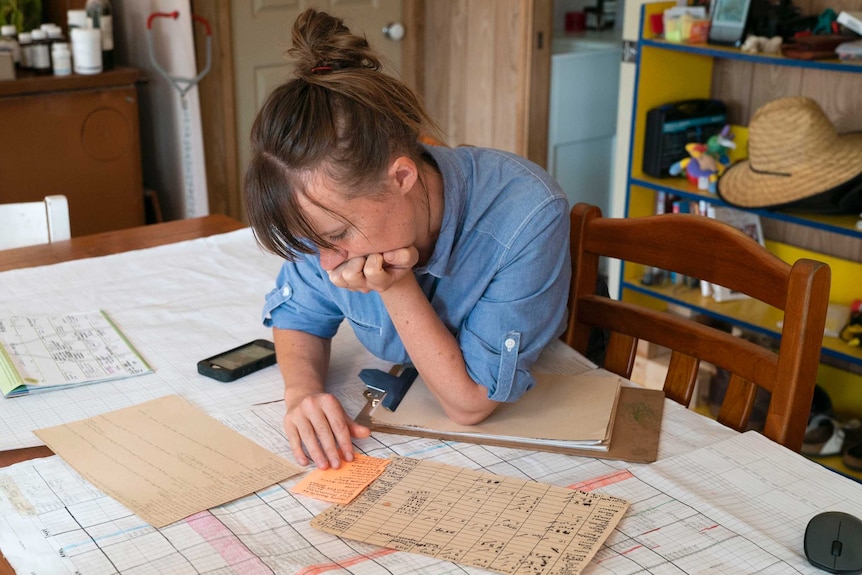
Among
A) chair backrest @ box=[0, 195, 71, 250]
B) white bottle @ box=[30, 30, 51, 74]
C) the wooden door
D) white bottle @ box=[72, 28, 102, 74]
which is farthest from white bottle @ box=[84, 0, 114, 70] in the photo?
chair backrest @ box=[0, 195, 71, 250]

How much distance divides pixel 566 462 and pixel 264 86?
2.69m

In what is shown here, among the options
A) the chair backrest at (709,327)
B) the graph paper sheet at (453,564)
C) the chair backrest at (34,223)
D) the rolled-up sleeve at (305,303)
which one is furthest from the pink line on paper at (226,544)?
the chair backrest at (34,223)

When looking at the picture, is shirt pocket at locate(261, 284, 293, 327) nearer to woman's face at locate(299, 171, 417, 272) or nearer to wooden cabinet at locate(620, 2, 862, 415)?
woman's face at locate(299, 171, 417, 272)

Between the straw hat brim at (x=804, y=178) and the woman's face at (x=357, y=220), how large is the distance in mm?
1487

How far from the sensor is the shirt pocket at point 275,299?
127cm

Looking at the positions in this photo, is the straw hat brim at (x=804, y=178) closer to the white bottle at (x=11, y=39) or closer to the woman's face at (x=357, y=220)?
the woman's face at (x=357, y=220)

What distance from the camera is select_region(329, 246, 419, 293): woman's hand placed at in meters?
1.02

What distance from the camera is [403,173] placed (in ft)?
3.36

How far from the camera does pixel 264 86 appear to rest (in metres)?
3.42

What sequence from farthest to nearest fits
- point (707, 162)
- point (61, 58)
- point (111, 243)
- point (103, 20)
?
point (103, 20) → point (61, 58) → point (707, 162) → point (111, 243)

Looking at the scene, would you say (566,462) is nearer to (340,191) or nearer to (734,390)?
(734,390)

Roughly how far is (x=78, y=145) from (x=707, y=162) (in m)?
1.94

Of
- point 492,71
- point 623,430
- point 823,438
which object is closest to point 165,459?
point 623,430

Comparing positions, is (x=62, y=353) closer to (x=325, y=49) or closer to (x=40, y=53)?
(x=325, y=49)
